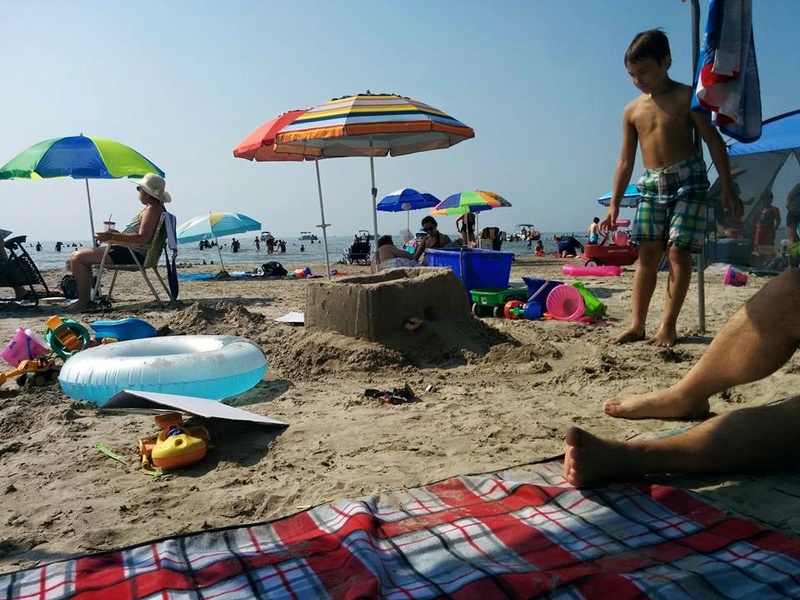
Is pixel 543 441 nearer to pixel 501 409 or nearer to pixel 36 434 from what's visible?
pixel 501 409

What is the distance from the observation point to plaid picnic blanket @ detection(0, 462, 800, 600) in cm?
141

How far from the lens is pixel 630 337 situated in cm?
423

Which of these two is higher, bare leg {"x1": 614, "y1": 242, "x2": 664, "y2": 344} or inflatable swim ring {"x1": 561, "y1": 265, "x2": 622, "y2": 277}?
bare leg {"x1": 614, "y1": 242, "x2": 664, "y2": 344}

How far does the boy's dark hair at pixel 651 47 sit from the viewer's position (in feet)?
12.6

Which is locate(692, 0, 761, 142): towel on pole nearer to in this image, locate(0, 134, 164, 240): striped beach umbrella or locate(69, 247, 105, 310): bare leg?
locate(69, 247, 105, 310): bare leg

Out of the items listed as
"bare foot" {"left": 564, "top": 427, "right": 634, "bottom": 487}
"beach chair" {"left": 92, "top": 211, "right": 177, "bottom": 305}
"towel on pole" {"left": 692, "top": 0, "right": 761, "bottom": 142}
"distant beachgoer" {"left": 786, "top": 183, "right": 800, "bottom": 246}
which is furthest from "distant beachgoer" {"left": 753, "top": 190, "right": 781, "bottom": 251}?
"bare foot" {"left": 564, "top": 427, "right": 634, "bottom": 487}

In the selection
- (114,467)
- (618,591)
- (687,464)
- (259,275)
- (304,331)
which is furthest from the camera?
(259,275)

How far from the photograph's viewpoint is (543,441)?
2.49m

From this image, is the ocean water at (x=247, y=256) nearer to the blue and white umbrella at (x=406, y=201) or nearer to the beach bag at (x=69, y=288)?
the blue and white umbrella at (x=406, y=201)

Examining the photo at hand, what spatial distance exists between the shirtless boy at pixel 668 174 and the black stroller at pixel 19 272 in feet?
21.0

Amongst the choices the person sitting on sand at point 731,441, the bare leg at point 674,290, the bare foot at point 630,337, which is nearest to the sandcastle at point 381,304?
the bare foot at point 630,337

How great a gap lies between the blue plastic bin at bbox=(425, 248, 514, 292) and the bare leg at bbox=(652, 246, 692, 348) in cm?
223

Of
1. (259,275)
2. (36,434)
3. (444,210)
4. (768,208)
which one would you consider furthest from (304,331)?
(444,210)

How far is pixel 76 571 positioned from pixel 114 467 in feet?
3.02
